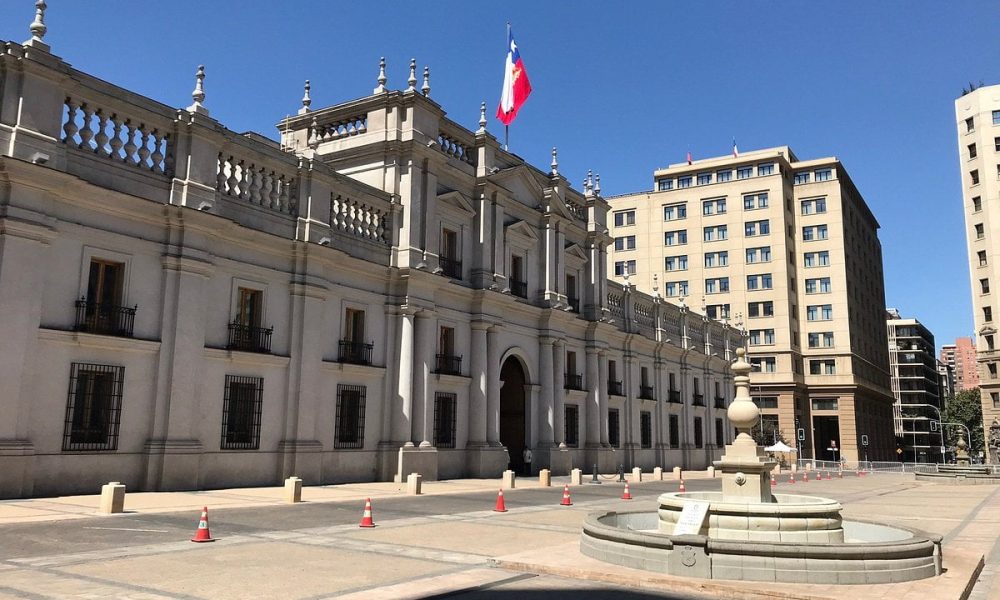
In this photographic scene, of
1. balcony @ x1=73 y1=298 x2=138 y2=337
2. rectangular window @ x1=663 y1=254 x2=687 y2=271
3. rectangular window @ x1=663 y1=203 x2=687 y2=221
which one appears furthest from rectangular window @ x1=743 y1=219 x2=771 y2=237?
balcony @ x1=73 y1=298 x2=138 y2=337

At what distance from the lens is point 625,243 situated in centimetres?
9088

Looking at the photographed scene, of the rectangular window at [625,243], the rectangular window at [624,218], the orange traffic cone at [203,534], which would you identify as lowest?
the orange traffic cone at [203,534]

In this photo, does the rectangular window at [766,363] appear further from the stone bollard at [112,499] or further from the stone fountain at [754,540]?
the stone bollard at [112,499]

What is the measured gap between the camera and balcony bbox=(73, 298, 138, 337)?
65.5 feet

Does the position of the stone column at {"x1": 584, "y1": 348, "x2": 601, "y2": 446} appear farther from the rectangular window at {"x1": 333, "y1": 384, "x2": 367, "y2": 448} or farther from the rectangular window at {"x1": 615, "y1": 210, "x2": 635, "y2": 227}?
the rectangular window at {"x1": 615, "y1": 210, "x2": 635, "y2": 227}

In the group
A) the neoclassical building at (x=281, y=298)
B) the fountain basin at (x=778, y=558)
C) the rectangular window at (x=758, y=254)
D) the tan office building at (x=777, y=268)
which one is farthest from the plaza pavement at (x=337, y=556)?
the rectangular window at (x=758, y=254)

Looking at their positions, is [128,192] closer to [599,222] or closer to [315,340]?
[315,340]

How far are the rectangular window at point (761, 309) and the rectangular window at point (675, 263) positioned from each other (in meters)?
8.57

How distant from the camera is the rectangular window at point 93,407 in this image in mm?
19594

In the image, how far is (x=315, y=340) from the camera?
2675cm

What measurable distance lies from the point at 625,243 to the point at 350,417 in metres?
66.7

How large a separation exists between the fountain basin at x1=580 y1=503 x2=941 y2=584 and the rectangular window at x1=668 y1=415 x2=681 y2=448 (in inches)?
1706

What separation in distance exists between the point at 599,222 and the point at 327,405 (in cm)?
2333

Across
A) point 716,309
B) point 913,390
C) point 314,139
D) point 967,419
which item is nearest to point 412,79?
point 314,139
